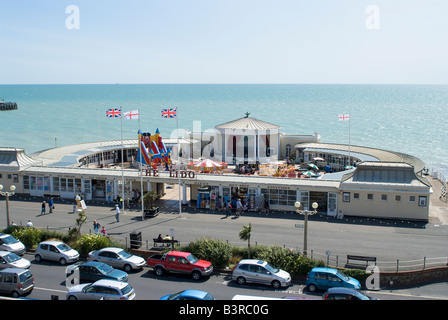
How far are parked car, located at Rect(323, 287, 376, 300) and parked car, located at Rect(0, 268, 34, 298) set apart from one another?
13.1 meters

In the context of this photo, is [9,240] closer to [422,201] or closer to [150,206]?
[150,206]

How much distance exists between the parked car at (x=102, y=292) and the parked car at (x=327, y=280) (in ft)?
27.1

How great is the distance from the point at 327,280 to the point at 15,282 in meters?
14.0

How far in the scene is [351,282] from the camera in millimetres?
20391

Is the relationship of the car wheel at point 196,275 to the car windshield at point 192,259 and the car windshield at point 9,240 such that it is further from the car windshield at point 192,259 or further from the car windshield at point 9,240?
the car windshield at point 9,240

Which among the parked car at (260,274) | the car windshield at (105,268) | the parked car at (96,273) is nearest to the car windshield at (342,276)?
the parked car at (260,274)

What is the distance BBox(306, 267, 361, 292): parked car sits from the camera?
20320mm

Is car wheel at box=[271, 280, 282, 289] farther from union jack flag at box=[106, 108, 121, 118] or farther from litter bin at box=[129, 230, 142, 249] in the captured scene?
union jack flag at box=[106, 108, 121, 118]

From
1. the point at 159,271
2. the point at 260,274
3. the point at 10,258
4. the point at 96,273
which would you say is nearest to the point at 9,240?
the point at 10,258

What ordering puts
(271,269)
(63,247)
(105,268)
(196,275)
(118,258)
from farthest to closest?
1. (63,247)
2. (118,258)
3. (196,275)
4. (271,269)
5. (105,268)

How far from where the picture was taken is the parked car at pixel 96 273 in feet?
68.7

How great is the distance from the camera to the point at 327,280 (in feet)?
67.3
